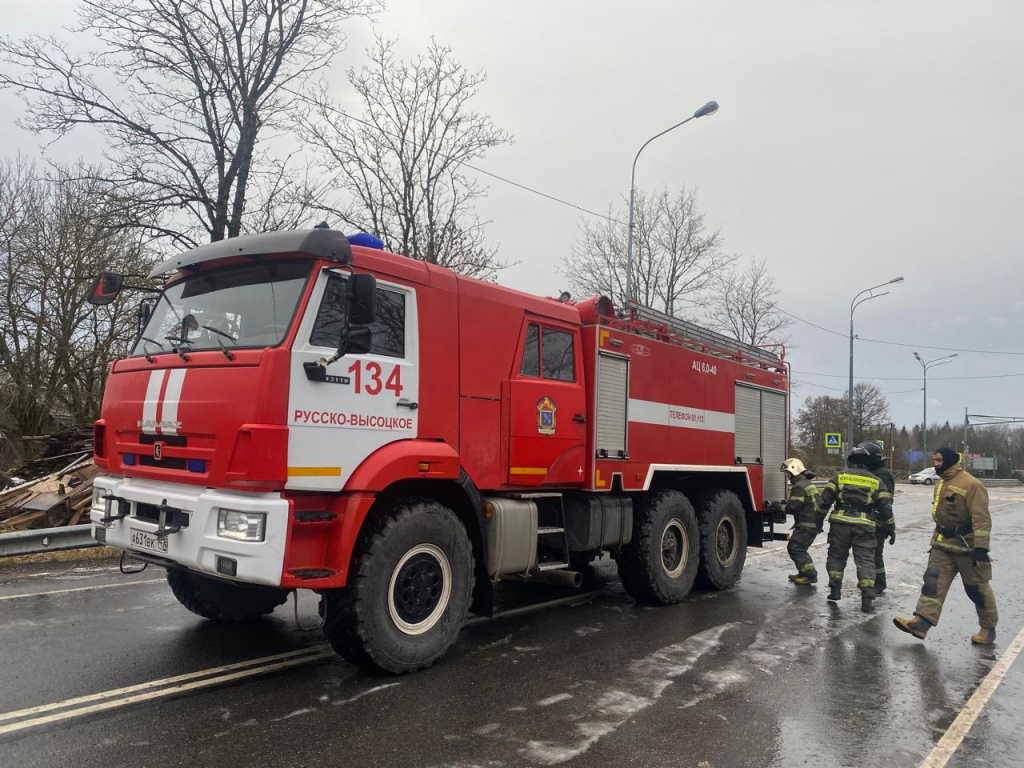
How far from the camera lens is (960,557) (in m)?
6.30

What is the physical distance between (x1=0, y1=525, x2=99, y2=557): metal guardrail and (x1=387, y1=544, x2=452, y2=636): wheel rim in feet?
16.3

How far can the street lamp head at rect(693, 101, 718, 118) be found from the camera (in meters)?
16.0

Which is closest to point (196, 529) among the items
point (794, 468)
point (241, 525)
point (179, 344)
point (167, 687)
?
point (241, 525)

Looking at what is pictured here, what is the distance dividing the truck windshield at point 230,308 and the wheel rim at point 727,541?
5.66 m

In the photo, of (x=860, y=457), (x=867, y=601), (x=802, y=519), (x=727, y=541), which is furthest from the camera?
(x=802, y=519)

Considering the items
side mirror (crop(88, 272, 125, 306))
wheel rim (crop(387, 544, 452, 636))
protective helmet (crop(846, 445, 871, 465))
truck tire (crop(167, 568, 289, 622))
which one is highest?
side mirror (crop(88, 272, 125, 306))

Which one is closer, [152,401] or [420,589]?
[152,401]

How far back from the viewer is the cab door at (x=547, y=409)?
19.0 ft

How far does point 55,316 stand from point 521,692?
18.7 m

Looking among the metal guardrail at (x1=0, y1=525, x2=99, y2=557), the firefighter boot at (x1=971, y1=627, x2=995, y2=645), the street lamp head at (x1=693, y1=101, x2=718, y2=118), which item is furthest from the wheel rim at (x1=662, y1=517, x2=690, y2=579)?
the street lamp head at (x1=693, y1=101, x2=718, y2=118)

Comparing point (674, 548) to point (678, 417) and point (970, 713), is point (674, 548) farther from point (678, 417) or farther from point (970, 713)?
point (970, 713)

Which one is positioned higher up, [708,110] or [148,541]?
[708,110]

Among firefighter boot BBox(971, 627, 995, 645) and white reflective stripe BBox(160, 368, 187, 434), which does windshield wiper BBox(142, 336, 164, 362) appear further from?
firefighter boot BBox(971, 627, 995, 645)

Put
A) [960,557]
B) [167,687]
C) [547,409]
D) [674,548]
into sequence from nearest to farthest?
[167,687], [547,409], [960,557], [674,548]
